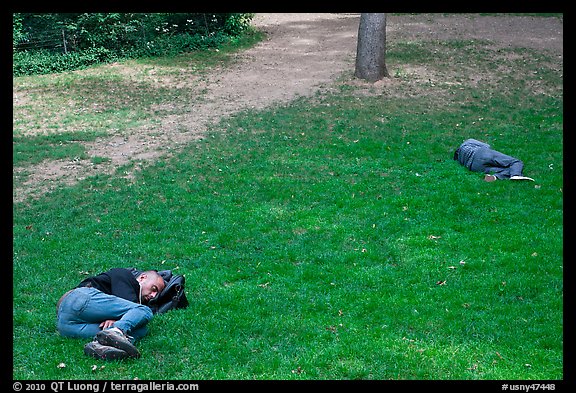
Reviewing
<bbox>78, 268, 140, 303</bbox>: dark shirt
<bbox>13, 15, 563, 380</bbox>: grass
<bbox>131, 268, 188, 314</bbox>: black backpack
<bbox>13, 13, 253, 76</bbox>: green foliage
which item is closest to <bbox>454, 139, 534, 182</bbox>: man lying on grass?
<bbox>13, 15, 563, 380</bbox>: grass

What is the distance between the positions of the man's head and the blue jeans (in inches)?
20.9

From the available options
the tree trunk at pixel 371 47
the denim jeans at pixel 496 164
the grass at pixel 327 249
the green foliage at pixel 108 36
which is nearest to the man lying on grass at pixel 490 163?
the denim jeans at pixel 496 164

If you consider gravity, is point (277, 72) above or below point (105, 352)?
above

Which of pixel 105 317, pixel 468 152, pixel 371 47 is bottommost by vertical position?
pixel 468 152

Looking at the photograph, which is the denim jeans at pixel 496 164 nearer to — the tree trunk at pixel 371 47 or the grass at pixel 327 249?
the grass at pixel 327 249

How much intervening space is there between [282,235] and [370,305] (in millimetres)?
2599

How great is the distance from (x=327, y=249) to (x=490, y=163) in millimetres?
4440

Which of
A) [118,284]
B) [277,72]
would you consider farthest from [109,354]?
[277,72]

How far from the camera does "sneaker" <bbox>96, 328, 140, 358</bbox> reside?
589cm

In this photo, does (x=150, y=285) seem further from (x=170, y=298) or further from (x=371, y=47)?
(x=371, y=47)

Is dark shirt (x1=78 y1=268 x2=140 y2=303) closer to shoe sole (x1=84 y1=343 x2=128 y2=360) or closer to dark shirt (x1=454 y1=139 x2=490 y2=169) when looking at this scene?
shoe sole (x1=84 y1=343 x2=128 y2=360)

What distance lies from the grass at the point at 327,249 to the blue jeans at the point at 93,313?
0.15 m

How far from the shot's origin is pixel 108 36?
2281cm

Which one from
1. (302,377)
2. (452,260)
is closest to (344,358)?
(302,377)
